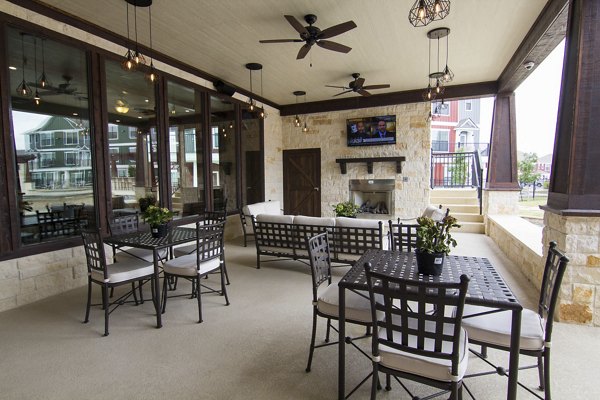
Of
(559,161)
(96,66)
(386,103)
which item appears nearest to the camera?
(559,161)

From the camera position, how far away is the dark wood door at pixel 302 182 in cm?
895

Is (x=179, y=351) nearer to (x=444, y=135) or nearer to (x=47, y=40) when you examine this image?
(x=47, y=40)

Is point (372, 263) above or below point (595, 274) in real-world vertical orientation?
above

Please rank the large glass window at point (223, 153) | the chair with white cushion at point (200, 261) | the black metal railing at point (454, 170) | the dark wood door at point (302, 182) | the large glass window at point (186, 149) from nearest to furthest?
the chair with white cushion at point (200, 261), the large glass window at point (186, 149), the large glass window at point (223, 153), the dark wood door at point (302, 182), the black metal railing at point (454, 170)

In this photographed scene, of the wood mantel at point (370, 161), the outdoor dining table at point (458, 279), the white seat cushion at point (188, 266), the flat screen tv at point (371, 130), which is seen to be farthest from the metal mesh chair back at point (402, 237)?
the flat screen tv at point (371, 130)

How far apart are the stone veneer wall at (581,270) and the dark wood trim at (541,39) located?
7.69 ft

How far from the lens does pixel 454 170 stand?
951 cm

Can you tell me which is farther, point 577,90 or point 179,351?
point 577,90

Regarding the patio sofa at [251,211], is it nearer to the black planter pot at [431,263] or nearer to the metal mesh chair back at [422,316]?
the black planter pot at [431,263]

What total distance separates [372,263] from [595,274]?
7.49 feet

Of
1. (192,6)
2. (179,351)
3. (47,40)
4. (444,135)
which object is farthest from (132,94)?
(444,135)

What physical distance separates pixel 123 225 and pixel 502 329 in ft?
14.0

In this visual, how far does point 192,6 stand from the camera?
384 centimetres

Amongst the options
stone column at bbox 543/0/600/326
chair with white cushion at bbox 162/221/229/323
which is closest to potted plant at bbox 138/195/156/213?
chair with white cushion at bbox 162/221/229/323
